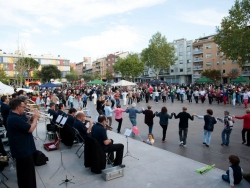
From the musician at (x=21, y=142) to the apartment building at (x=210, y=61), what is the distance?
50.8 m

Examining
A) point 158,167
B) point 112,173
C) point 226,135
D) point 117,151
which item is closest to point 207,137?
point 226,135

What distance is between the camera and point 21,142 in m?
3.50

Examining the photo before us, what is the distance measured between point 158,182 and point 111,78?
287 ft

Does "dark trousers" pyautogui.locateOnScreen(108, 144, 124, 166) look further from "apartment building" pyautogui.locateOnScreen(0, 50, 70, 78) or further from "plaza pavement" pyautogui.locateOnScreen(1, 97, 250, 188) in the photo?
"apartment building" pyautogui.locateOnScreen(0, 50, 70, 78)

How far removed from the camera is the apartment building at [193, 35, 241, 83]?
1968 inches

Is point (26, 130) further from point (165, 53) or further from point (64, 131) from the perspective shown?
point (165, 53)

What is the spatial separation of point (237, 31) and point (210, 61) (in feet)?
102

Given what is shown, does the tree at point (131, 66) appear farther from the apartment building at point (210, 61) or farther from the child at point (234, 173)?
the child at point (234, 173)

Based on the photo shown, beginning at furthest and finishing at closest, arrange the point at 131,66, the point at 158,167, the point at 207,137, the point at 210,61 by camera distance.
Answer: the point at 131,66
the point at 210,61
the point at 207,137
the point at 158,167

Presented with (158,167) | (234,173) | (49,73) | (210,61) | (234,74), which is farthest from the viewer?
(210,61)

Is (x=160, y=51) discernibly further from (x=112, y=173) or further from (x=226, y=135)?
(x=112, y=173)

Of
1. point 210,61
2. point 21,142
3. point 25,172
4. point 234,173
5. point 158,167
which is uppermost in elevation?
Result: point 210,61

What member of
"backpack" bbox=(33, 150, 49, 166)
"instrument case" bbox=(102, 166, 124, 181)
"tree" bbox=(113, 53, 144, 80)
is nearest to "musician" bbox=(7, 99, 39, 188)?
"instrument case" bbox=(102, 166, 124, 181)

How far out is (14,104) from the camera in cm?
355
